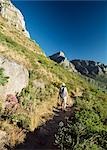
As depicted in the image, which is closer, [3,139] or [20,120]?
[3,139]

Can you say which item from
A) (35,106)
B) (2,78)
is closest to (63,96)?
(35,106)

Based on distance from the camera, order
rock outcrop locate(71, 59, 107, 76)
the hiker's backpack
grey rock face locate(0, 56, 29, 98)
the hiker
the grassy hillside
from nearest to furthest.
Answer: the grassy hillside, grey rock face locate(0, 56, 29, 98), the hiker, the hiker's backpack, rock outcrop locate(71, 59, 107, 76)

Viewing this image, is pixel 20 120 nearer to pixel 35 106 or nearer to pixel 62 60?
pixel 35 106

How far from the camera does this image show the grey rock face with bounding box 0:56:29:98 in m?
25.5

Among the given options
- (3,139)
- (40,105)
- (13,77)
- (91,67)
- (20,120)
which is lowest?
(3,139)

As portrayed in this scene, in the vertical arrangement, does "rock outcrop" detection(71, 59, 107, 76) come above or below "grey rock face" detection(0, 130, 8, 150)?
above

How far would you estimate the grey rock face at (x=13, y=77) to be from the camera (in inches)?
1003

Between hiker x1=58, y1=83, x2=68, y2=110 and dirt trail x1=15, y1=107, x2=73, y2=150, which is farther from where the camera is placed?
hiker x1=58, y1=83, x2=68, y2=110

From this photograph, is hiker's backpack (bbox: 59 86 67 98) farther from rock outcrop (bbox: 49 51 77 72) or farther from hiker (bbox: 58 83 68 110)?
rock outcrop (bbox: 49 51 77 72)

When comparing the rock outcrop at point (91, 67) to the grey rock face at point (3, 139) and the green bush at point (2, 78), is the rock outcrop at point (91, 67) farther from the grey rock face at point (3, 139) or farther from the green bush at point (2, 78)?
the grey rock face at point (3, 139)

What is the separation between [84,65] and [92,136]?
524 feet

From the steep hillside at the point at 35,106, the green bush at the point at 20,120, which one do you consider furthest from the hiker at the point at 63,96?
the green bush at the point at 20,120

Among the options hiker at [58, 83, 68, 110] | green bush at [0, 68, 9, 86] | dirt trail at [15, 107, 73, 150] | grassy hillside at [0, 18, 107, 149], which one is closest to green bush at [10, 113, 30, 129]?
grassy hillside at [0, 18, 107, 149]

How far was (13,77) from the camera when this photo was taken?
86.2 feet
